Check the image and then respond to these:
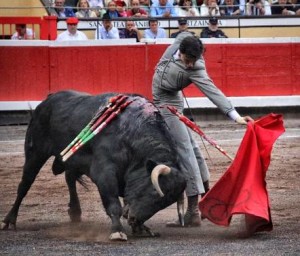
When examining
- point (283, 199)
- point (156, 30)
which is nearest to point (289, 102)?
point (156, 30)

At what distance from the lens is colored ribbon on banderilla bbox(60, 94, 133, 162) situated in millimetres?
8008

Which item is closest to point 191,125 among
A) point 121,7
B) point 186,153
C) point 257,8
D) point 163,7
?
point 186,153

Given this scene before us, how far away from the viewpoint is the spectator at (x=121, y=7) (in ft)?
54.5

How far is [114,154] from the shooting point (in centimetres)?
789

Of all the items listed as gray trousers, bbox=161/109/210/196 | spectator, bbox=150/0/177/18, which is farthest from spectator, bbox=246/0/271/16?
gray trousers, bbox=161/109/210/196

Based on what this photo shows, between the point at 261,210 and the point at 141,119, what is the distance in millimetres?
948

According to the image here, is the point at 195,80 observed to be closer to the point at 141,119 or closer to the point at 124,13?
the point at 141,119

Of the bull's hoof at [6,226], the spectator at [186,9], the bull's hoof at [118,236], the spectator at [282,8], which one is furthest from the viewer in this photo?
the spectator at [282,8]

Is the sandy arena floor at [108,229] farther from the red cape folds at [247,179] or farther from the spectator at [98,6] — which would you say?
the spectator at [98,6]

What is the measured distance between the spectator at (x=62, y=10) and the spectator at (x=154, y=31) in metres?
1.04

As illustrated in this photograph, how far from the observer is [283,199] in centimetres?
953

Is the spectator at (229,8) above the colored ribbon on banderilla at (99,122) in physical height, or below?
below


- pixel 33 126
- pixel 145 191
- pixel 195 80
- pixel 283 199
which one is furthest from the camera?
pixel 283 199

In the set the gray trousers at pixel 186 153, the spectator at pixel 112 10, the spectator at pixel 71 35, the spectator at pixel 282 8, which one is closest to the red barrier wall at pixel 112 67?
the spectator at pixel 71 35
